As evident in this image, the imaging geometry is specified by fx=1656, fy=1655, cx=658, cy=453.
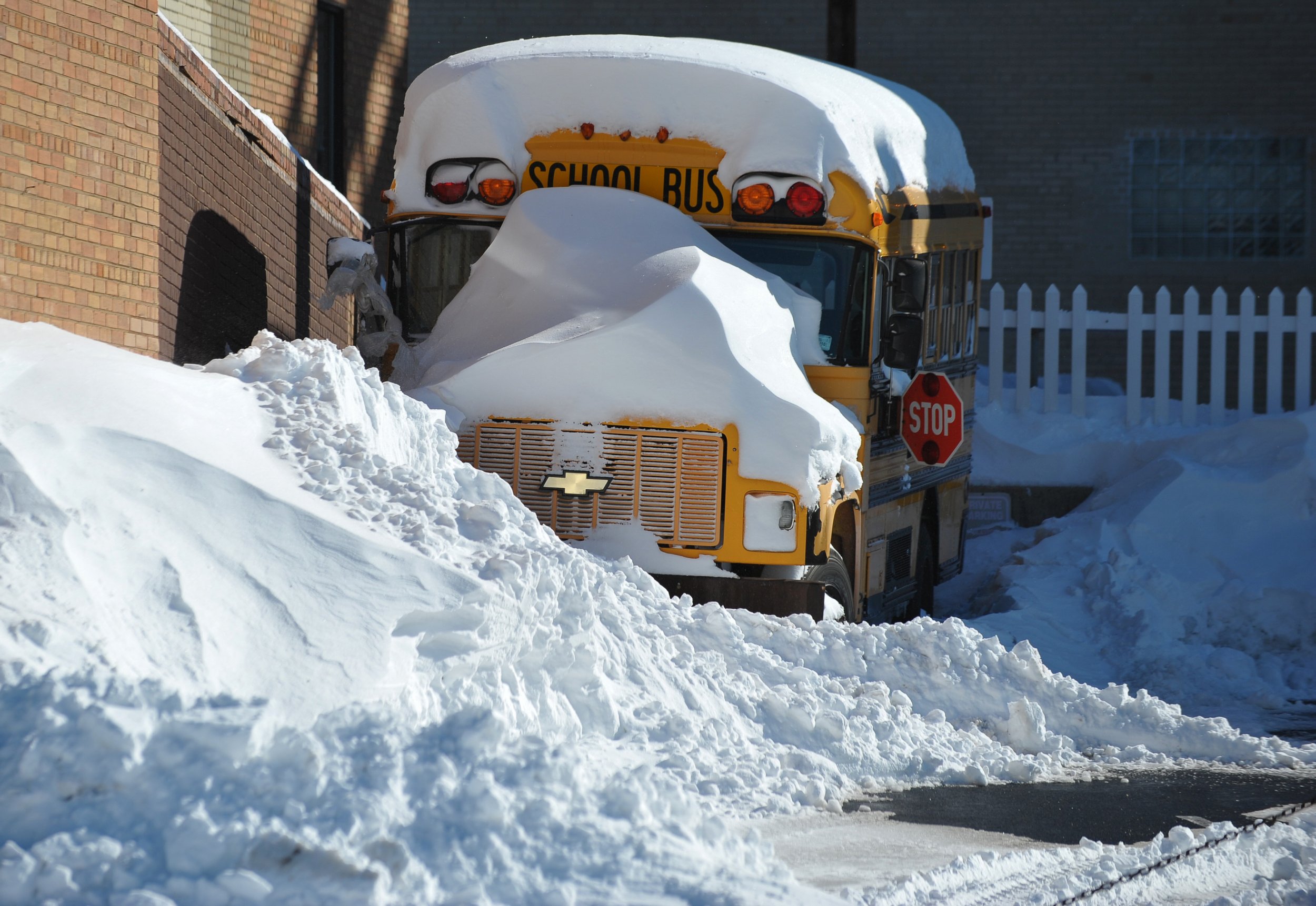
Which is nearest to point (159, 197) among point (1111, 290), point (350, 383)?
point (350, 383)

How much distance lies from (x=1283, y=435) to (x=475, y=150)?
7382 millimetres

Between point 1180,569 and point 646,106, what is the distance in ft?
17.1

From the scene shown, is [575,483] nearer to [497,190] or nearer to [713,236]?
[713,236]

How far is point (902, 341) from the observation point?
810cm

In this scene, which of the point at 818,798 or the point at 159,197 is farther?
the point at 159,197

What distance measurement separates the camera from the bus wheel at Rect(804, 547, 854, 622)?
7.59 m

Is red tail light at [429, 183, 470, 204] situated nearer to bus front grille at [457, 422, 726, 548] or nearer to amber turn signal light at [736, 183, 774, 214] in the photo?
amber turn signal light at [736, 183, 774, 214]

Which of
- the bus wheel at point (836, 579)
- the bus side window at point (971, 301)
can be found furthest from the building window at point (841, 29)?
the bus wheel at point (836, 579)

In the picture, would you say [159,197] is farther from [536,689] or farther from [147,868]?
[147,868]

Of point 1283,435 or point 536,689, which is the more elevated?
point 1283,435

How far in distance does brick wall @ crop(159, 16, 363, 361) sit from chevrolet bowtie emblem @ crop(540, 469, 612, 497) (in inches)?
97.7

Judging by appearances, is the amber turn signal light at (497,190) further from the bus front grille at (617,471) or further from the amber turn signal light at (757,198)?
the bus front grille at (617,471)

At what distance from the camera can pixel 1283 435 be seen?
12820 mm

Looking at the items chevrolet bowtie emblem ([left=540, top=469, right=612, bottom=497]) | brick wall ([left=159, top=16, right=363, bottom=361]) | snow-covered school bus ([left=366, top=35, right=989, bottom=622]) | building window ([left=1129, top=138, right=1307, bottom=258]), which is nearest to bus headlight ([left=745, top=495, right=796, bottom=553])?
snow-covered school bus ([left=366, top=35, right=989, bottom=622])
